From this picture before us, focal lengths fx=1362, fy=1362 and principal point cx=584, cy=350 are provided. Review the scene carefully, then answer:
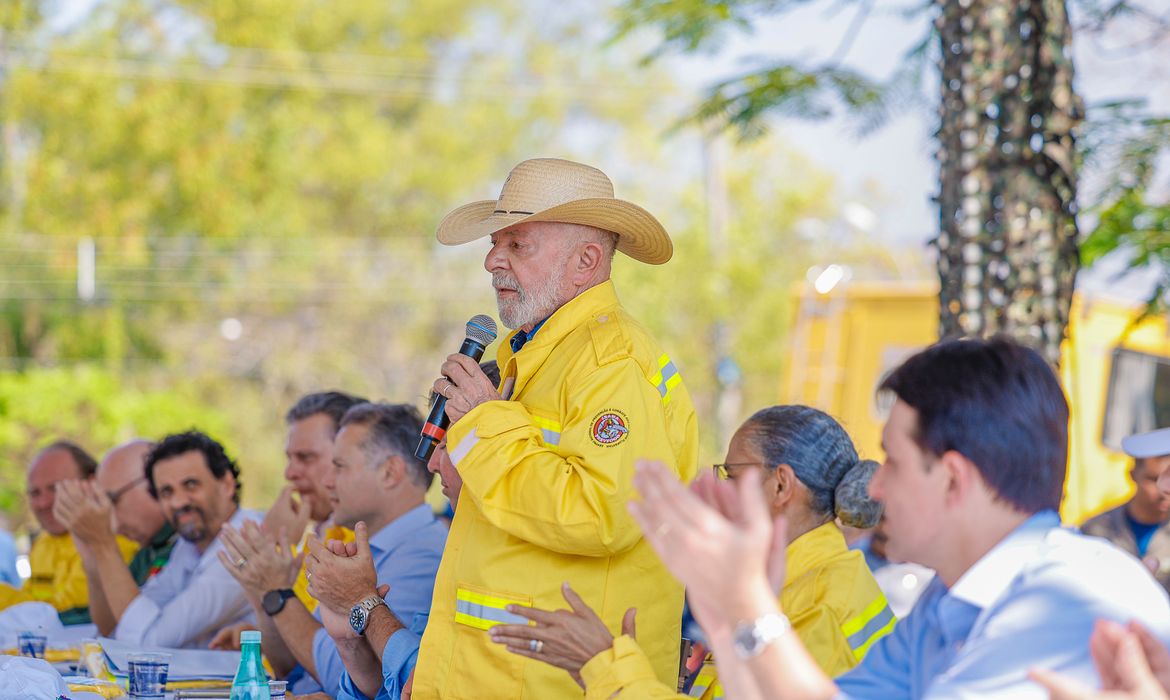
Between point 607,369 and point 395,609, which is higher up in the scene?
point 607,369

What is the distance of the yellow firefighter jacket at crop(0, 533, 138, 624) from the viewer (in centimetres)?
616

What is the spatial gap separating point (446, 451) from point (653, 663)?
2.26 ft

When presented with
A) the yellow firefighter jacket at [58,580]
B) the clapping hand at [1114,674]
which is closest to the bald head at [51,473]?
the yellow firefighter jacket at [58,580]

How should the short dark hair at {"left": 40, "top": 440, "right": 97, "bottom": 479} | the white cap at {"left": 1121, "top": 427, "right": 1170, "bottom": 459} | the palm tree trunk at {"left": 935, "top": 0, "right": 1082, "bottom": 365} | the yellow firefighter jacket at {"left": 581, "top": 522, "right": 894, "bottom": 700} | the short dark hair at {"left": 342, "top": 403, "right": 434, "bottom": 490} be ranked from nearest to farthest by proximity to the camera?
the yellow firefighter jacket at {"left": 581, "top": 522, "right": 894, "bottom": 700} < the white cap at {"left": 1121, "top": 427, "right": 1170, "bottom": 459} < the short dark hair at {"left": 342, "top": 403, "right": 434, "bottom": 490} < the palm tree trunk at {"left": 935, "top": 0, "right": 1082, "bottom": 365} < the short dark hair at {"left": 40, "top": 440, "right": 97, "bottom": 479}

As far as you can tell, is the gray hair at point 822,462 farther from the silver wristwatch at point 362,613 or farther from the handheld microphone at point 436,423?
the silver wristwatch at point 362,613

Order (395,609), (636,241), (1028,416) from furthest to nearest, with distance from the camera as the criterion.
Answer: (395,609) < (636,241) < (1028,416)

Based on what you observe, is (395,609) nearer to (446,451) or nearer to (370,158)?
(446,451)

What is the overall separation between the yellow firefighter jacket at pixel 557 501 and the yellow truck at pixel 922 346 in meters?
6.67

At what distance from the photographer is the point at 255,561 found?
4.14 metres

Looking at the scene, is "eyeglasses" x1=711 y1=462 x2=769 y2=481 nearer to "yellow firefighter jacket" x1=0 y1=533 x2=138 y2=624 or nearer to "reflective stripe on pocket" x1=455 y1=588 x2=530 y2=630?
"reflective stripe on pocket" x1=455 y1=588 x2=530 y2=630

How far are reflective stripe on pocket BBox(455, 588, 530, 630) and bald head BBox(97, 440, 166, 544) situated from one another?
3404 mm

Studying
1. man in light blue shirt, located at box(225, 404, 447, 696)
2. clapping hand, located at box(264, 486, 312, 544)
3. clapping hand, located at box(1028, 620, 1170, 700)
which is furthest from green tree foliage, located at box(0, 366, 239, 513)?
clapping hand, located at box(1028, 620, 1170, 700)

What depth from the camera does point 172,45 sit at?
26375 millimetres

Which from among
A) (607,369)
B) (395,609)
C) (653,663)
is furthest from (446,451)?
(395,609)
